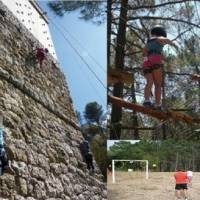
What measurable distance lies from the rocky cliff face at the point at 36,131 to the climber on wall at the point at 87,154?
77 millimetres

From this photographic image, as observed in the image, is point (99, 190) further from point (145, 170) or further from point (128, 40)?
point (128, 40)

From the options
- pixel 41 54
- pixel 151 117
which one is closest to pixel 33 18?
pixel 41 54

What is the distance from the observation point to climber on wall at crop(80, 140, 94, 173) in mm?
6785

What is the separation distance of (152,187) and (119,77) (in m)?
0.96

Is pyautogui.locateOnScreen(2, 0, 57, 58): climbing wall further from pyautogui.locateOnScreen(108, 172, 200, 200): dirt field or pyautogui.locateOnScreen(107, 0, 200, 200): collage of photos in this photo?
pyautogui.locateOnScreen(108, 172, 200, 200): dirt field

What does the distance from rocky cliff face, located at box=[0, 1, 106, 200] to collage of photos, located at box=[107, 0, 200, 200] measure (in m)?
0.65

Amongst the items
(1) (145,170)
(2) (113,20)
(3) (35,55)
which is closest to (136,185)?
(1) (145,170)

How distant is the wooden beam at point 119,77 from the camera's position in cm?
496

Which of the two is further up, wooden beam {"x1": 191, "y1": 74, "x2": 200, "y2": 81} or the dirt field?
wooden beam {"x1": 191, "y1": 74, "x2": 200, "y2": 81}

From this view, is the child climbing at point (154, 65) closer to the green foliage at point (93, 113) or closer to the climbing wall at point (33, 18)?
the green foliage at point (93, 113)

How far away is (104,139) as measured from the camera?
580 cm

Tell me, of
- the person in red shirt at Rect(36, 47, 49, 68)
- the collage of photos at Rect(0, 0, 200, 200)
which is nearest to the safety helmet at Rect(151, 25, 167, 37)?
the collage of photos at Rect(0, 0, 200, 200)

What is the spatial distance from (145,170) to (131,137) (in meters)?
0.31

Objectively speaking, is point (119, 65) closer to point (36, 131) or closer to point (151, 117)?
point (151, 117)
